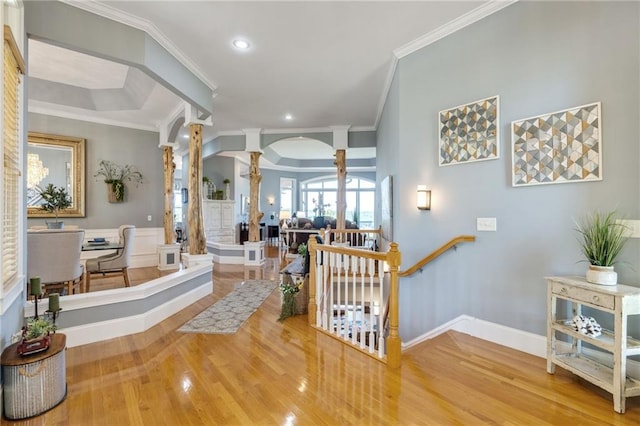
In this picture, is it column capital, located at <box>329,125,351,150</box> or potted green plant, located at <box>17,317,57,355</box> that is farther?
column capital, located at <box>329,125,351,150</box>

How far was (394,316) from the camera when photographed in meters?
2.46

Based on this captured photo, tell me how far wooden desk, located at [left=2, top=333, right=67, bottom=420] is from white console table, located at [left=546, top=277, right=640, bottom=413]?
353cm

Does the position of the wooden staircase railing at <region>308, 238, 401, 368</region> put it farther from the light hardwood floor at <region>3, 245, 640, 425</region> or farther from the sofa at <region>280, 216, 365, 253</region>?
the sofa at <region>280, 216, 365, 253</region>

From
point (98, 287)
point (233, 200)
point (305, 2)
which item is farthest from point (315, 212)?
point (305, 2)

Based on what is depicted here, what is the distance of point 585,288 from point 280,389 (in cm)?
222

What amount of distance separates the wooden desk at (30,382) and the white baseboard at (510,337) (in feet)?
10.8

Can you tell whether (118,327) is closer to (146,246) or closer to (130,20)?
(130,20)

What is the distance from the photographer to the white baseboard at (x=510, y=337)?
2197 mm

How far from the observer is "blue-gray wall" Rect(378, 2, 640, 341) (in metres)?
2.15

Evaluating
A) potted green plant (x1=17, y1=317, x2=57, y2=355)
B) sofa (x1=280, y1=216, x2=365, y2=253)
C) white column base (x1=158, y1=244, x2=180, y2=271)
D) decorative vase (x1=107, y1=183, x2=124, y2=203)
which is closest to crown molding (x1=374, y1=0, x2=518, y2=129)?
potted green plant (x1=17, y1=317, x2=57, y2=355)

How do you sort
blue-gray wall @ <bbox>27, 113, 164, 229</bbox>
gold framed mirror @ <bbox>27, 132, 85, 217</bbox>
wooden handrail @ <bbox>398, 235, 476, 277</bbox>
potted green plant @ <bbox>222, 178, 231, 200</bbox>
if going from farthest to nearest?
potted green plant @ <bbox>222, 178, 231, 200</bbox> < blue-gray wall @ <bbox>27, 113, 164, 229</bbox> < gold framed mirror @ <bbox>27, 132, 85, 217</bbox> < wooden handrail @ <bbox>398, 235, 476, 277</bbox>

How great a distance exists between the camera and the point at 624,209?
2.12 metres

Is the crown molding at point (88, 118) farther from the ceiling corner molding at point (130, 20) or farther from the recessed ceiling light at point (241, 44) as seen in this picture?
the recessed ceiling light at point (241, 44)

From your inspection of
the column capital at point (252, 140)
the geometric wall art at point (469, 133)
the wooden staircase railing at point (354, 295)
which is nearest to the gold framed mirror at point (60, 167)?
the column capital at point (252, 140)
